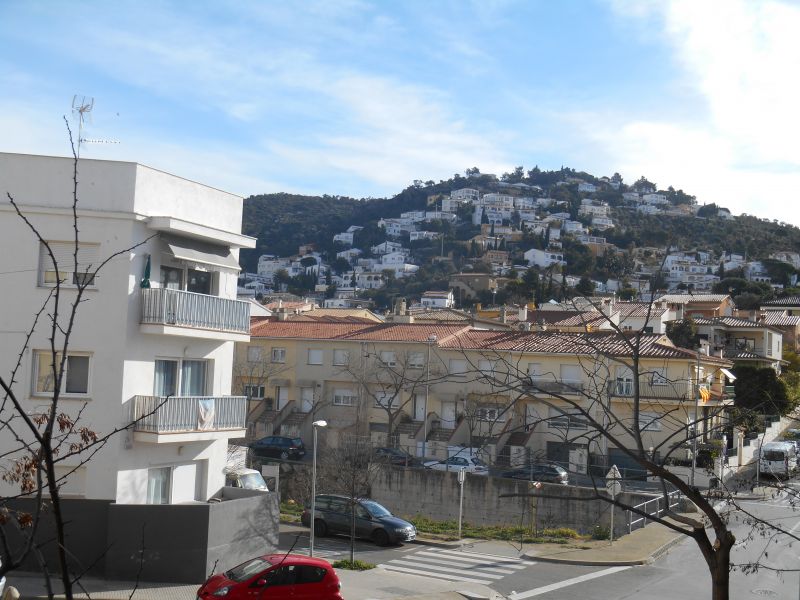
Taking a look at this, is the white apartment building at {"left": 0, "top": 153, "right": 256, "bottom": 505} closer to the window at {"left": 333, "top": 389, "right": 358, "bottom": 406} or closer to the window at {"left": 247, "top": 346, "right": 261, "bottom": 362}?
the window at {"left": 333, "top": 389, "right": 358, "bottom": 406}

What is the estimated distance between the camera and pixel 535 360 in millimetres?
47688

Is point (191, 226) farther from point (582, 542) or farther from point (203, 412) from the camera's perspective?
point (582, 542)

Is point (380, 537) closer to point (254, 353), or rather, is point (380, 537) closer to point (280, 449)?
point (280, 449)

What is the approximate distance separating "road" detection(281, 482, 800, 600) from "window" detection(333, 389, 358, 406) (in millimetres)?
21390

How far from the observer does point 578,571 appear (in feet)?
83.9

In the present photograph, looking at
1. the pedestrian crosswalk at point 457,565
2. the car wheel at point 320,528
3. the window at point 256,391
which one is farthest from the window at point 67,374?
the window at point 256,391

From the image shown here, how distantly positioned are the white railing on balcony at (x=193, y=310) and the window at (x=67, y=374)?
1897 millimetres

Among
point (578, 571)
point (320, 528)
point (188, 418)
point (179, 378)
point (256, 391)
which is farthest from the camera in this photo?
point (256, 391)

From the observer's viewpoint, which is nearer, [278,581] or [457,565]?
[278,581]

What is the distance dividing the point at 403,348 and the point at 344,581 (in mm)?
29297

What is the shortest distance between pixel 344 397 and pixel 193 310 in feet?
101

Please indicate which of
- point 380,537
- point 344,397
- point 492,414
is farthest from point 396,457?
point 492,414

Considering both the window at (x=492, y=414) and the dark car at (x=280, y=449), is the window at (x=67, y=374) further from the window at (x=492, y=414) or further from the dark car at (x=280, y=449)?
the dark car at (x=280, y=449)

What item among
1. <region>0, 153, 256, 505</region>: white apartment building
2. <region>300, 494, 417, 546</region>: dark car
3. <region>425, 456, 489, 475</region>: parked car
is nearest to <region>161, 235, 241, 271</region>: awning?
<region>0, 153, 256, 505</region>: white apartment building
